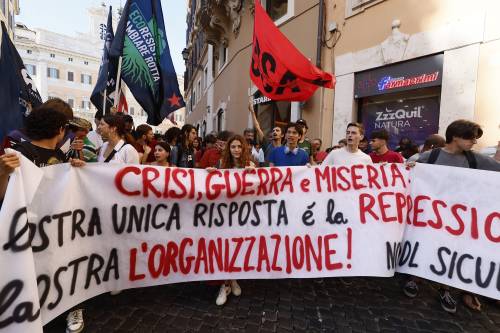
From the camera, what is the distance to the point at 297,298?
3.13 m

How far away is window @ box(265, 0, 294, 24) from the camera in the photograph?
9.32m

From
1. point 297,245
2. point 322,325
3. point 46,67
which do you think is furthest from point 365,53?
point 46,67

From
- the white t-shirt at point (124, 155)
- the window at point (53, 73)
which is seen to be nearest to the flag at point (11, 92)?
the white t-shirt at point (124, 155)

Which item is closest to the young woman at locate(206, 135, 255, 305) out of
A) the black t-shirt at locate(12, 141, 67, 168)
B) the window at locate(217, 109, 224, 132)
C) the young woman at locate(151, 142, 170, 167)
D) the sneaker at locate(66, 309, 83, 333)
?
the young woman at locate(151, 142, 170, 167)

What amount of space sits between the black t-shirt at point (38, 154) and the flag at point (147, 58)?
9.18 ft

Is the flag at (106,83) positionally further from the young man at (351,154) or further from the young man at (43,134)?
the young man at (351,154)

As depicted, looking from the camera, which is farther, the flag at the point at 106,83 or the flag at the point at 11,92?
the flag at the point at 106,83

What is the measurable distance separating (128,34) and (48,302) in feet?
13.4

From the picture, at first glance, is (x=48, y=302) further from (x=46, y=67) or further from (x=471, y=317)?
(x=46, y=67)

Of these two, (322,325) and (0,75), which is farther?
(0,75)

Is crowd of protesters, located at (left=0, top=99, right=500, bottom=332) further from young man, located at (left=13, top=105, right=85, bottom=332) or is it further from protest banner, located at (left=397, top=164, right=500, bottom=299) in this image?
protest banner, located at (left=397, top=164, right=500, bottom=299)

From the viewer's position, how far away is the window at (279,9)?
9.32 meters

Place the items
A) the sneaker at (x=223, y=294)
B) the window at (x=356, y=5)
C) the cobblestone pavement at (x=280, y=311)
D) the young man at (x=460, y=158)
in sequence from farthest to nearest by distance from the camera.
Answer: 1. the window at (x=356, y=5)
2. the young man at (x=460, y=158)
3. the sneaker at (x=223, y=294)
4. the cobblestone pavement at (x=280, y=311)

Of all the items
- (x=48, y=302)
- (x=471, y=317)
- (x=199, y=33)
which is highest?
→ (x=199, y=33)
